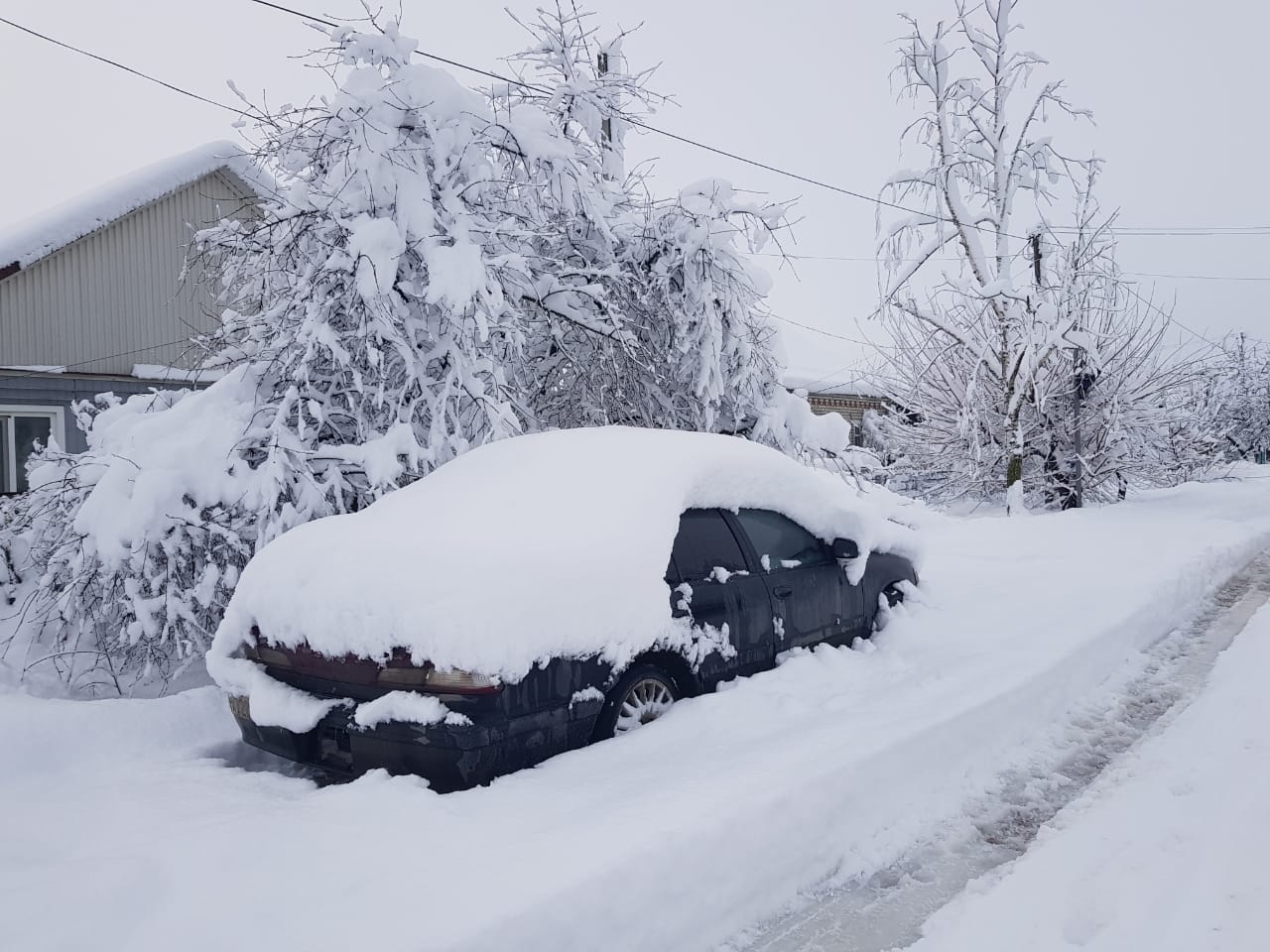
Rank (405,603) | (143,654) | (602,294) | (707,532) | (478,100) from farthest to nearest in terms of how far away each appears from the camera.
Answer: (602,294) → (478,100) → (143,654) → (707,532) → (405,603)

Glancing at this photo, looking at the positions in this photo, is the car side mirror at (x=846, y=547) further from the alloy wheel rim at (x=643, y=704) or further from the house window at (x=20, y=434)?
the house window at (x=20, y=434)

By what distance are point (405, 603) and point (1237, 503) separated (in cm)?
1880

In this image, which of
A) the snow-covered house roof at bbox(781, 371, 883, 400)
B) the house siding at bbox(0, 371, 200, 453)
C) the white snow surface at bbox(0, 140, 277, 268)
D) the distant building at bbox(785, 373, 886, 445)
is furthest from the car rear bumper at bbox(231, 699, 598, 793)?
the distant building at bbox(785, 373, 886, 445)

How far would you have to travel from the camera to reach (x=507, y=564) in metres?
3.70

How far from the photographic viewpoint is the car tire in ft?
13.3

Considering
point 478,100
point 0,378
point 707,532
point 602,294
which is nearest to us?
point 707,532

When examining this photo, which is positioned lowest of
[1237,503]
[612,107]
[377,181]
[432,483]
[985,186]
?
[1237,503]

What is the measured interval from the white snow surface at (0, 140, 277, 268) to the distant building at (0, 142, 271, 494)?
17 millimetres

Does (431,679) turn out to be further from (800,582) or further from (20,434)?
(20,434)

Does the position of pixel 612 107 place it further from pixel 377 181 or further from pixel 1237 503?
pixel 1237 503

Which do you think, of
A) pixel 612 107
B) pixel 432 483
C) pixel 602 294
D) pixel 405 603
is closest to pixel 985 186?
pixel 612 107

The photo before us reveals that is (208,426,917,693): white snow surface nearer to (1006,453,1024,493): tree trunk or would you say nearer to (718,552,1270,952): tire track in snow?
(718,552,1270,952): tire track in snow

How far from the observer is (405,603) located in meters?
3.55

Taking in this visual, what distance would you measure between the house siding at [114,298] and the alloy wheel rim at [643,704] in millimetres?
9745
